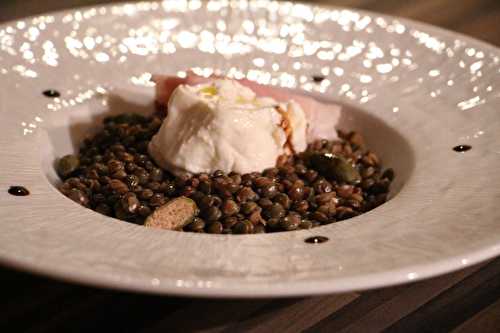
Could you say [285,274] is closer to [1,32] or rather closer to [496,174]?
[496,174]

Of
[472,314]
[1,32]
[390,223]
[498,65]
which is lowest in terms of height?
[472,314]

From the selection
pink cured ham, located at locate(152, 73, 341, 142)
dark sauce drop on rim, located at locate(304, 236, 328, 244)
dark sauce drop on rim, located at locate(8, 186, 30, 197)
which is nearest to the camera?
dark sauce drop on rim, located at locate(304, 236, 328, 244)

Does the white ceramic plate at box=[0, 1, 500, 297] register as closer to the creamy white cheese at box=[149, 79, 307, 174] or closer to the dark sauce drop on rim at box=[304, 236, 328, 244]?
the dark sauce drop on rim at box=[304, 236, 328, 244]

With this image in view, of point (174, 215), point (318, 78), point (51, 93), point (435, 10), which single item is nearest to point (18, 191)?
point (174, 215)

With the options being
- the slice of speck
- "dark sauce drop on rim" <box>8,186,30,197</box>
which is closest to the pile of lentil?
the slice of speck

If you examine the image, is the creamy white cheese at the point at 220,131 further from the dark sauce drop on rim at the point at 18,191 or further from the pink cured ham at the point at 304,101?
the dark sauce drop on rim at the point at 18,191

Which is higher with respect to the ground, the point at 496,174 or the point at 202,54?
the point at 202,54

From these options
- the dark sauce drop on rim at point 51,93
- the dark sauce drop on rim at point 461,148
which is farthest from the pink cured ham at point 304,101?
the dark sauce drop on rim at point 461,148

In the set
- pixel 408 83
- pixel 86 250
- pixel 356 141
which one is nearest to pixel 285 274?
pixel 86 250
